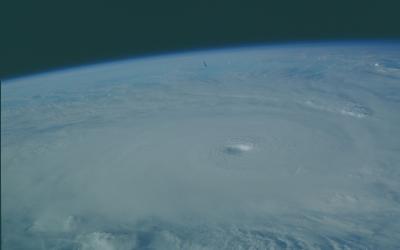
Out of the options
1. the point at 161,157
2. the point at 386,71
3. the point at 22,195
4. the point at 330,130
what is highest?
the point at 386,71

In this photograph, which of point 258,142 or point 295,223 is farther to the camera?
point 258,142

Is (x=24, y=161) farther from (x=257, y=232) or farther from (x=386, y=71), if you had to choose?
(x=386, y=71)

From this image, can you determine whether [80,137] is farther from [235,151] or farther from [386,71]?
[386,71]

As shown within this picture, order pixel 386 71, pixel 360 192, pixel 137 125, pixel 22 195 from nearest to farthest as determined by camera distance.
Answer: pixel 360 192 → pixel 22 195 → pixel 137 125 → pixel 386 71

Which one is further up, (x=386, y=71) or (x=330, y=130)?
(x=386, y=71)

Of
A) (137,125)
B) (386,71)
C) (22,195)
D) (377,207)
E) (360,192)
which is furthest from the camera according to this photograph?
(386,71)

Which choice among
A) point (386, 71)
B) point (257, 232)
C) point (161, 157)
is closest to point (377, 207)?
point (257, 232)
